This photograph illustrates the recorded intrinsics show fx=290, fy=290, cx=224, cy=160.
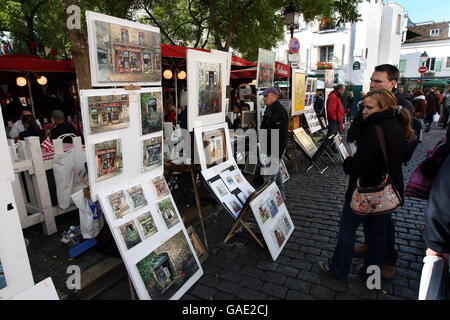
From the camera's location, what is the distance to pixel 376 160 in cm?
235

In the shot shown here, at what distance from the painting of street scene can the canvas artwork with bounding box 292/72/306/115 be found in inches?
136

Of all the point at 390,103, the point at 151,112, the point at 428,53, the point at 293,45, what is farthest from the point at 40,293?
the point at 428,53

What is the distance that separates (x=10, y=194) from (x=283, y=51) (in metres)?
25.0

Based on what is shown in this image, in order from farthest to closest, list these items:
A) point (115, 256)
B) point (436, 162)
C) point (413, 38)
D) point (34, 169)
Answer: point (413, 38) < point (34, 169) < point (115, 256) < point (436, 162)

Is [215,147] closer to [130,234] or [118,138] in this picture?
[118,138]

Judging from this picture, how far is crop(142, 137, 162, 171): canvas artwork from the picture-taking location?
2.64 m

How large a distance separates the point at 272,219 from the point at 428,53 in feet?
109

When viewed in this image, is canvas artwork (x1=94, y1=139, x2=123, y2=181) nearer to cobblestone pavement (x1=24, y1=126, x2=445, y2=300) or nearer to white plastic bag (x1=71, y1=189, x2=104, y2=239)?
white plastic bag (x1=71, y1=189, x2=104, y2=239)

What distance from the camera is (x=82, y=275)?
2.72 m

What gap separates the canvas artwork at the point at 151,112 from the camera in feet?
8.35


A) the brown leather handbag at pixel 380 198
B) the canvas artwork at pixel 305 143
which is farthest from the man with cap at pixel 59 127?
the brown leather handbag at pixel 380 198

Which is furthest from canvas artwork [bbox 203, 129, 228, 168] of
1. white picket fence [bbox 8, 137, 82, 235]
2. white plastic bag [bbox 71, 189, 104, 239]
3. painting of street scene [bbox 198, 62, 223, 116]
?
white picket fence [bbox 8, 137, 82, 235]

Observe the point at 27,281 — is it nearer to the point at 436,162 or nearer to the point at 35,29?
the point at 436,162
